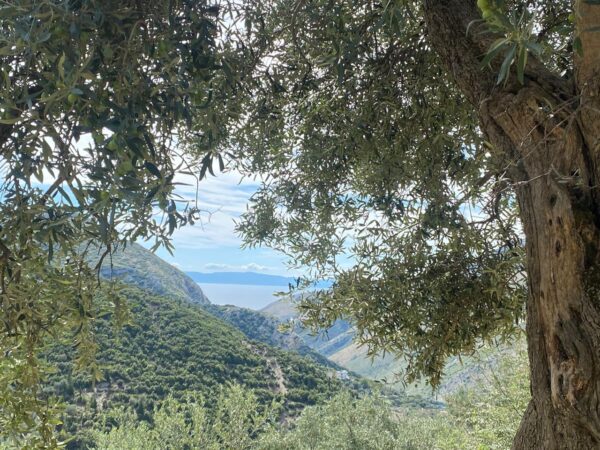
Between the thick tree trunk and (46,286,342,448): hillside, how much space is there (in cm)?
1477

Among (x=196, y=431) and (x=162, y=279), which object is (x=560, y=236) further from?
(x=162, y=279)

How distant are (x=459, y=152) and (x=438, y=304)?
3.42 feet

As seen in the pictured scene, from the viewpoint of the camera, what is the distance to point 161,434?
39.8ft

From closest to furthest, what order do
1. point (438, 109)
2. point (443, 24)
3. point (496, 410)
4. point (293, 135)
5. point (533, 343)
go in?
1. point (533, 343)
2. point (443, 24)
3. point (438, 109)
4. point (293, 135)
5. point (496, 410)

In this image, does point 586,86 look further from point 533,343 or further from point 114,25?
point 114,25

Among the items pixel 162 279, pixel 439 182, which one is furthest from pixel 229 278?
pixel 439 182

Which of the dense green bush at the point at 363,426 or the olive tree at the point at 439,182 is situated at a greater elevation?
the olive tree at the point at 439,182

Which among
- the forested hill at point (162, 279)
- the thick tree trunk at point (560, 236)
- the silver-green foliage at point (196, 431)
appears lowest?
the silver-green foliage at point (196, 431)

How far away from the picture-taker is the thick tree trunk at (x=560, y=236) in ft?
5.06

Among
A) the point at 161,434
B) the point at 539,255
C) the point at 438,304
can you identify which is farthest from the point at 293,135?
the point at 161,434

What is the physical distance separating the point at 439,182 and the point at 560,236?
1.59 metres

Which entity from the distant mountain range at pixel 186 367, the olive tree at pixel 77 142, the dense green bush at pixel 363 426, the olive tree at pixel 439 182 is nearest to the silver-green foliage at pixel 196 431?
the dense green bush at pixel 363 426

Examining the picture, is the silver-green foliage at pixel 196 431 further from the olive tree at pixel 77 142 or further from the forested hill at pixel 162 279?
the olive tree at pixel 77 142

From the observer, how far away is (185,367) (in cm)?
1847
